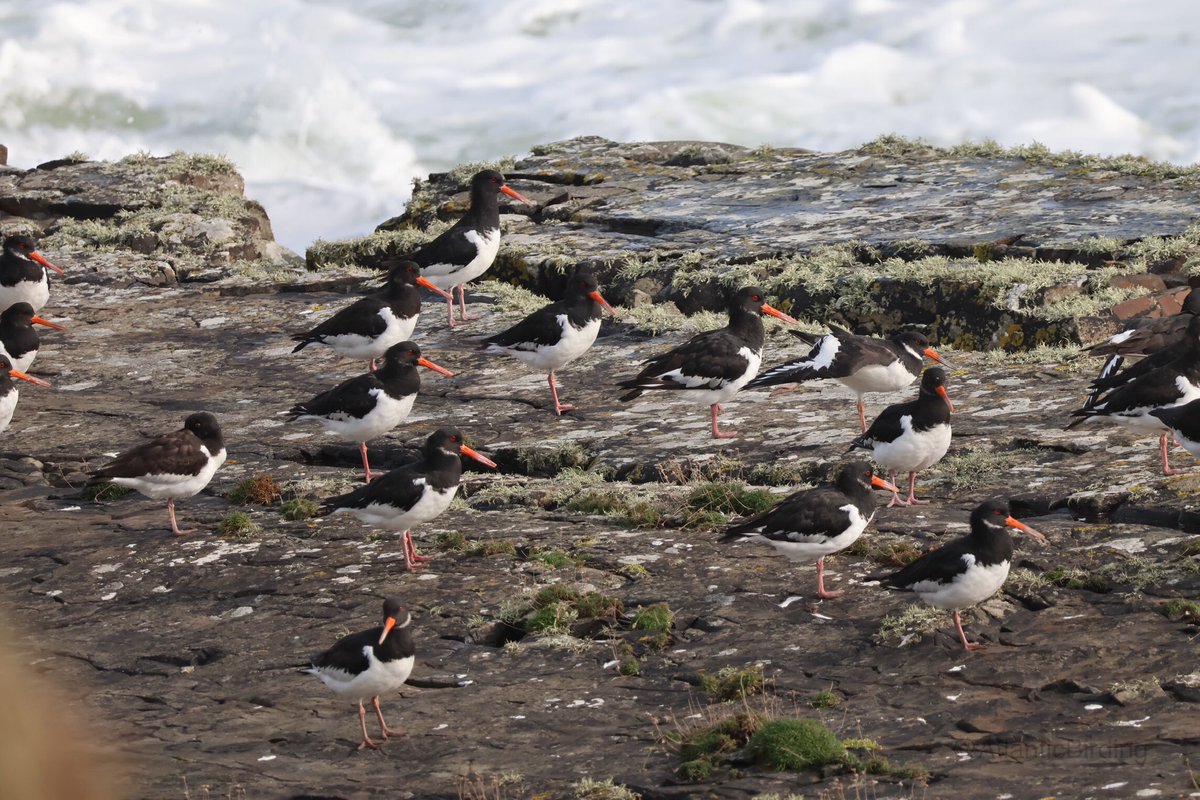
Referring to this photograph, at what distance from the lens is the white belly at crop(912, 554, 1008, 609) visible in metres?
9.81

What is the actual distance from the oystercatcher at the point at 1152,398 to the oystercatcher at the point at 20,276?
1399 cm

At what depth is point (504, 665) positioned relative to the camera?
1035cm

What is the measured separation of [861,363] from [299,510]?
5857 millimetres

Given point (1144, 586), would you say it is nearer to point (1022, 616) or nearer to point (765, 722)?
point (1022, 616)

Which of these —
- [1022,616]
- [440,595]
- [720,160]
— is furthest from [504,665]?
[720,160]

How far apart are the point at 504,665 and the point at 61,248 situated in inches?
644

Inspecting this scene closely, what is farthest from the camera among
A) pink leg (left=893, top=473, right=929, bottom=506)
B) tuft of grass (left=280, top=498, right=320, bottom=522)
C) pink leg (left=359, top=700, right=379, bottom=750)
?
tuft of grass (left=280, top=498, right=320, bottom=522)

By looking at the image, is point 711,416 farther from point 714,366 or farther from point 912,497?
point 912,497

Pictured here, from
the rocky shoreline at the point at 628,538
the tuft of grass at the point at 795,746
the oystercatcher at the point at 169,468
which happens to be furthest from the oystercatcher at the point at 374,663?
the oystercatcher at the point at 169,468

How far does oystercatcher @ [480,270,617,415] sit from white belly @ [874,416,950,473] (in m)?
4.60

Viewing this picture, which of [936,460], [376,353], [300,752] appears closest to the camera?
[300,752]

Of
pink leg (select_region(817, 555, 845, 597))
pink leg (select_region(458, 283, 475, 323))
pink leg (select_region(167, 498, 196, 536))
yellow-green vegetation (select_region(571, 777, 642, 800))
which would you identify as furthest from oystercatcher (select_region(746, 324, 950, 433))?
yellow-green vegetation (select_region(571, 777, 642, 800))

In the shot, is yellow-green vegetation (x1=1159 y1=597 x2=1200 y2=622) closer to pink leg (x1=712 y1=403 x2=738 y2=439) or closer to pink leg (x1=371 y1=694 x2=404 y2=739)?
pink leg (x1=371 y1=694 x2=404 y2=739)

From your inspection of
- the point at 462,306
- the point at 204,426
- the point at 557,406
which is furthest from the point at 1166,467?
the point at 462,306
